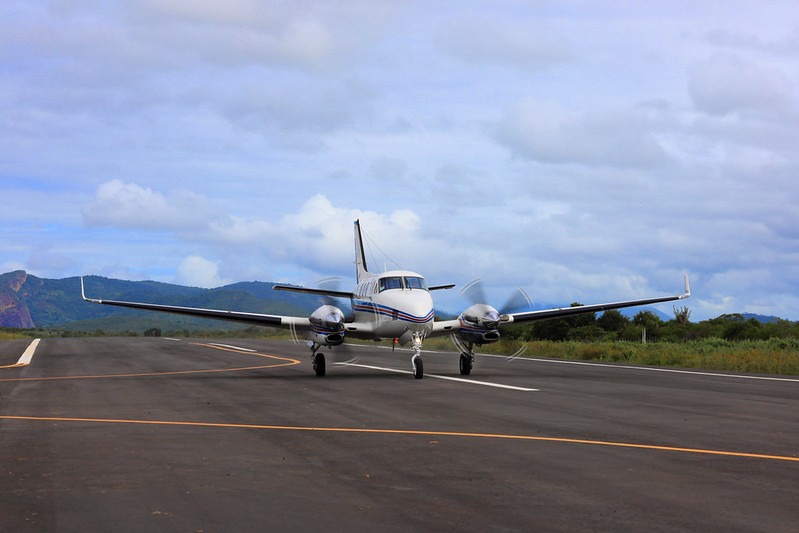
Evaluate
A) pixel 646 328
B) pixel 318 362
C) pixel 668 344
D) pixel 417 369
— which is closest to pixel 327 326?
pixel 318 362

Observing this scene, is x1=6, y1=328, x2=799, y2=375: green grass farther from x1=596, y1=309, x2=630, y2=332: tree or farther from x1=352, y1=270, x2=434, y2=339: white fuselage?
x1=596, y1=309, x2=630, y2=332: tree

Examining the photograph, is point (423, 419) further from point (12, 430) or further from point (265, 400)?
point (12, 430)

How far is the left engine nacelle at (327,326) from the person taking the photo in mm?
24922

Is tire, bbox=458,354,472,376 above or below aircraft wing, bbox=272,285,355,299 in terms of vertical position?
below

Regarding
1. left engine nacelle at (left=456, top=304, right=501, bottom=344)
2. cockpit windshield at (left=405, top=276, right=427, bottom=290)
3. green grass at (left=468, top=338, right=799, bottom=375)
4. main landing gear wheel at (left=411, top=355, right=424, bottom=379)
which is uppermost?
cockpit windshield at (left=405, top=276, right=427, bottom=290)

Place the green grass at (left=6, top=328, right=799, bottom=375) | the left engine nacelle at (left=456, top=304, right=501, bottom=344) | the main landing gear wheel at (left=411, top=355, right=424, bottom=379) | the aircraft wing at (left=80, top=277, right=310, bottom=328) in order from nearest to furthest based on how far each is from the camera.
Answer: the main landing gear wheel at (left=411, top=355, right=424, bottom=379) → the left engine nacelle at (left=456, top=304, right=501, bottom=344) → the aircraft wing at (left=80, top=277, right=310, bottom=328) → the green grass at (left=6, top=328, right=799, bottom=375)

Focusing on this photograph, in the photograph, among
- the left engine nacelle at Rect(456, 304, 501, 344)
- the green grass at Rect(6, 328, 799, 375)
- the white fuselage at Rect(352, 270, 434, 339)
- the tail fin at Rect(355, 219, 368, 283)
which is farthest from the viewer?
the tail fin at Rect(355, 219, 368, 283)

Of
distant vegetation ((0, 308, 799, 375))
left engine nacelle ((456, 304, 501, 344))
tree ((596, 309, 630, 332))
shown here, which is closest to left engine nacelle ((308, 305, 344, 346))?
left engine nacelle ((456, 304, 501, 344))

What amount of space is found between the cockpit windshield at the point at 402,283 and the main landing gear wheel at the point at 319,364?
2.83 meters

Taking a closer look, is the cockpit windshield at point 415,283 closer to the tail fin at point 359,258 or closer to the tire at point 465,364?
the tire at point 465,364

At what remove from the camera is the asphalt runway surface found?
7.26m

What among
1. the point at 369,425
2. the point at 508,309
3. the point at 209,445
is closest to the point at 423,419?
the point at 369,425

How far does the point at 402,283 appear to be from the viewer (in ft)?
83.7

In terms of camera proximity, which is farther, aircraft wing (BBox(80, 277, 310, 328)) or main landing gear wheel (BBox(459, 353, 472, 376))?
aircraft wing (BBox(80, 277, 310, 328))
